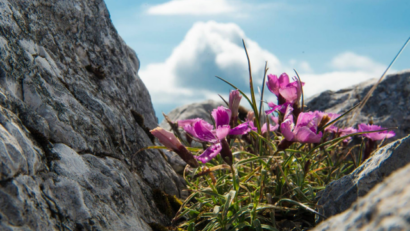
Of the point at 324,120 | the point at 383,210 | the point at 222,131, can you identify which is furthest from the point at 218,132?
the point at 383,210

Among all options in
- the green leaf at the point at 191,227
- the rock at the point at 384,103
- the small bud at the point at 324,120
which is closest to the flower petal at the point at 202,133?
the green leaf at the point at 191,227

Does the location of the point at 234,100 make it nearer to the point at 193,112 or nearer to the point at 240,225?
the point at 240,225

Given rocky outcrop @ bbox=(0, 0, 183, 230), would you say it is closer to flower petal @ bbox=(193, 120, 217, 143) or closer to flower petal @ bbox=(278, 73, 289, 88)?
flower petal @ bbox=(193, 120, 217, 143)

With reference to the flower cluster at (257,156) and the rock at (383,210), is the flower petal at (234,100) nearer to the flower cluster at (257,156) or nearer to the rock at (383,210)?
the flower cluster at (257,156)

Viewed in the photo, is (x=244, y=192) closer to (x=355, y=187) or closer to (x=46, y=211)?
(x=355, y=187)

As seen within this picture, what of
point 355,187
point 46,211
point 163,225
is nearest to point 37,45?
point 46,211

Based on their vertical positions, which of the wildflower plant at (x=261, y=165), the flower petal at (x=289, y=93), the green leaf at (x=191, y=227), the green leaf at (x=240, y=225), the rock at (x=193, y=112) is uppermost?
the rock at (x=193, y=112)
